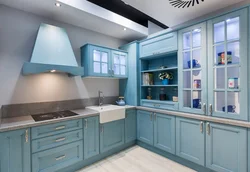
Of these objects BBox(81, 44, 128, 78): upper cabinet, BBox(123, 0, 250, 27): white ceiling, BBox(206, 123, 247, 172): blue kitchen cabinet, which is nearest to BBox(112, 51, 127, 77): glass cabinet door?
BBox(81, 44, 128, 78): upper cabinet

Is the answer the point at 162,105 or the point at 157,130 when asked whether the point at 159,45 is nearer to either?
the point at 162,105

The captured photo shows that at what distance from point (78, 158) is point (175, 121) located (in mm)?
1647

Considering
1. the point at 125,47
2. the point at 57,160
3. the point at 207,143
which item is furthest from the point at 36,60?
the point at 207,143

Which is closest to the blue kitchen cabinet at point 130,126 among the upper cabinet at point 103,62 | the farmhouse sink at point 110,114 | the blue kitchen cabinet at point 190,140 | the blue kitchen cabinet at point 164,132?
the farmhouse sink at point 110,114

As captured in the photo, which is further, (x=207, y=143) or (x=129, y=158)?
(x=129, y=158)

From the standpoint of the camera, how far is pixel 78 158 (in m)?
2.06

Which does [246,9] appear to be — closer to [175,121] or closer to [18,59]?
[175,121]

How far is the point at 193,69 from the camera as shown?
2090mm

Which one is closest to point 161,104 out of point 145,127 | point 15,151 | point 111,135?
point 145,127

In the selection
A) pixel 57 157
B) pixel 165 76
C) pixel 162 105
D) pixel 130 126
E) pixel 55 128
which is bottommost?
pixel 57 157

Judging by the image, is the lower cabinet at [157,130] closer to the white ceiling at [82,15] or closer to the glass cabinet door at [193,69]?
the glass cabinet door at [193,69]

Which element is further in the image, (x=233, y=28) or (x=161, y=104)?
(x=161, y=104)

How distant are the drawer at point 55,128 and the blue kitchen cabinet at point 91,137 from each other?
0.46 ft

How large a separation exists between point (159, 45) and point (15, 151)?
2.67 meters
